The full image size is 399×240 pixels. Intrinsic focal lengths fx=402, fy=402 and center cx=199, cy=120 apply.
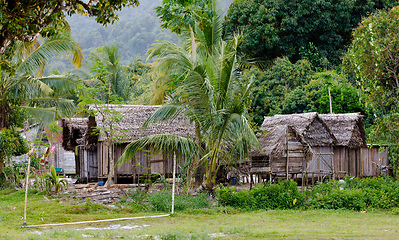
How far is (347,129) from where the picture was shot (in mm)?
17703

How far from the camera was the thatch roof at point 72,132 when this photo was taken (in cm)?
1758

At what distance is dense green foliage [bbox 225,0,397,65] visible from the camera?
25547 millimetres

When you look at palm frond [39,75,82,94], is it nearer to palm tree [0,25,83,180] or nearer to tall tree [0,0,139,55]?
palm tree [0,25,83,180]

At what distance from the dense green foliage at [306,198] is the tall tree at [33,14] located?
5887mm

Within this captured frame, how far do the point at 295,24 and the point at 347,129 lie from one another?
33.1ft

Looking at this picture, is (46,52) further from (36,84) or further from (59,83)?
(59,83)

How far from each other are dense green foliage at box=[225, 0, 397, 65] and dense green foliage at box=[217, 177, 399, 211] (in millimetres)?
15978

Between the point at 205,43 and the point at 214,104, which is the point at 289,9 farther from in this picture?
the point at 214,104

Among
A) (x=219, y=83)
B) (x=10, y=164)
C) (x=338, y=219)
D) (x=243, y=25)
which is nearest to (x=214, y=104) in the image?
(x=219, y=83)

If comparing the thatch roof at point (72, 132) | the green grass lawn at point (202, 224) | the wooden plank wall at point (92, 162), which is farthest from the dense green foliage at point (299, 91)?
the green grass lawn at point (202, 224)

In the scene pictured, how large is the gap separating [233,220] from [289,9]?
20.1 m

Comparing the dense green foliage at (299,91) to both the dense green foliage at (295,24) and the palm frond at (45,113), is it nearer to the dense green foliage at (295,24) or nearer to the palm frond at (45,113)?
the dense green foliage at (295,24)

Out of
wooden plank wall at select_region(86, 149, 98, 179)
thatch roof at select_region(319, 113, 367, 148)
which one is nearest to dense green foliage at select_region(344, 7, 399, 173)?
thatch roof at select_region(319, 113, 367, 148)

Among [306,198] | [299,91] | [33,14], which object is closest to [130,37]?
[299,91]
